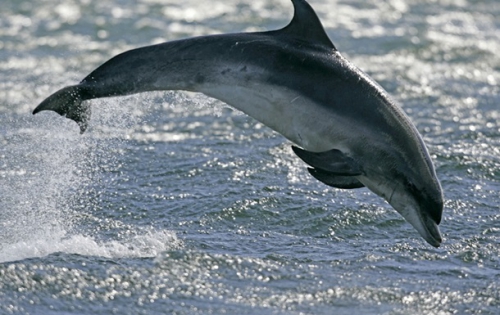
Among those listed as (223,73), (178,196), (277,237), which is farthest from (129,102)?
(223,73)

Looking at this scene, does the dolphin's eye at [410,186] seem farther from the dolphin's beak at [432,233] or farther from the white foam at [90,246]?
the white foam at [90,246]

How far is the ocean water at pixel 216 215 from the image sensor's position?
843 centimetres

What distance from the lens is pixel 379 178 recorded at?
28.5 feet

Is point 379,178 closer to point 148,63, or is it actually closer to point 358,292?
point 358,292

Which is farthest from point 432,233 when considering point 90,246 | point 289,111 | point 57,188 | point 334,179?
point 57,188

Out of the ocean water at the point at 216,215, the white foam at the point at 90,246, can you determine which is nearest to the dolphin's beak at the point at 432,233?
the ocean water at the point at 216,215

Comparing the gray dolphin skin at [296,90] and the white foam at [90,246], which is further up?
the gray dolphin skin at [296,90]

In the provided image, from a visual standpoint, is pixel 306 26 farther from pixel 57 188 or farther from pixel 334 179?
pixel 57 188

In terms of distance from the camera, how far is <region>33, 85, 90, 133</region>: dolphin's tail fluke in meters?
8.55

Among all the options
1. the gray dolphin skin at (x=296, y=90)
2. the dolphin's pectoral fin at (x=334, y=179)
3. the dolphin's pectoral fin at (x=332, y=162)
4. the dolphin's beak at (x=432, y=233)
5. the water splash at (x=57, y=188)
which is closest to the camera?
the dolphin's pectoral fin at (x=332, y=162)

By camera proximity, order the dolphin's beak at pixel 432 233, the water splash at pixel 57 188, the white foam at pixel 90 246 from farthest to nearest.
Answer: the water splash at pixel 57 188 → the white foam at pixel 90 246 → the dolphin's beak at pixel 432 233

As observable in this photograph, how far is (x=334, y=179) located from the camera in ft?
28.5

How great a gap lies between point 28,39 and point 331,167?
12560mm

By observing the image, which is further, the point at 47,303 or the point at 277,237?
the point at 277,237
